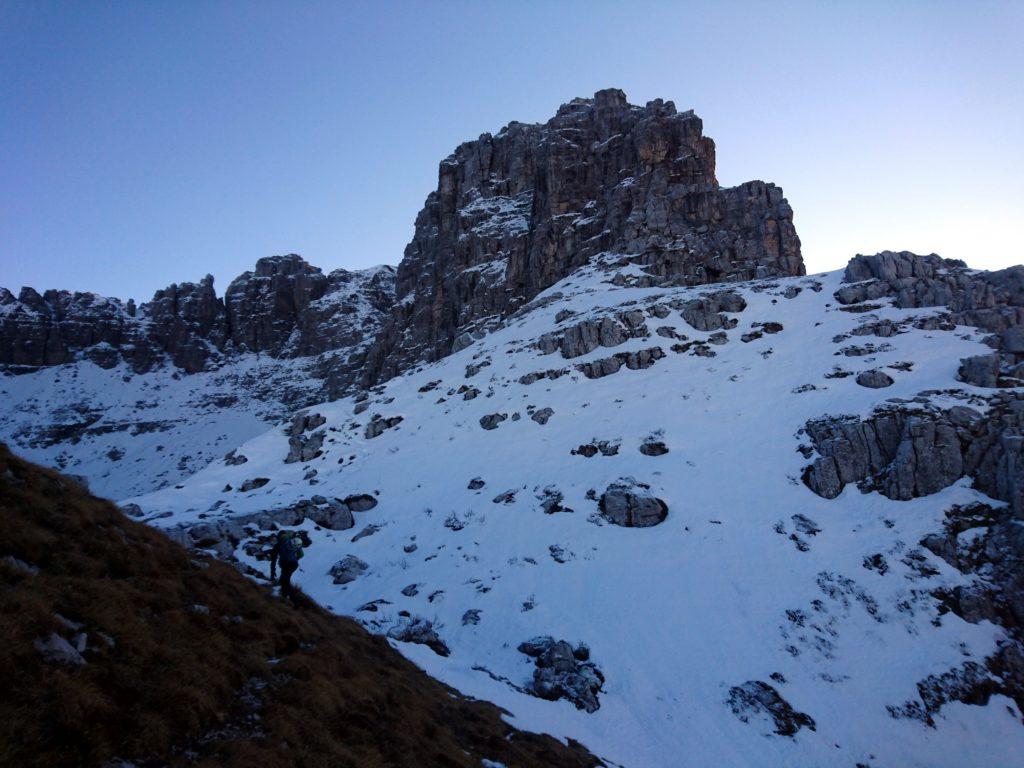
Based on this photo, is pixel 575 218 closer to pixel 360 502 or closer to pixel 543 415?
pixel 543 415

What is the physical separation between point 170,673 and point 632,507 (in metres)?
22.5

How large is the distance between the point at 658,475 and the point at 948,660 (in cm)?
1398

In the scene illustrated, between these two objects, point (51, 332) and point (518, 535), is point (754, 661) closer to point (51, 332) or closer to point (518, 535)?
point (518, 535)

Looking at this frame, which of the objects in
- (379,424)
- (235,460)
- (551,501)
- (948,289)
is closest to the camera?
(551,501)

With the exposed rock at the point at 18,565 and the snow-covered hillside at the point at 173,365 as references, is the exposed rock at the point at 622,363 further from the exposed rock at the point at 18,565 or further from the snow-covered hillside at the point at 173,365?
the snow-covered hillside at the point at 173,365

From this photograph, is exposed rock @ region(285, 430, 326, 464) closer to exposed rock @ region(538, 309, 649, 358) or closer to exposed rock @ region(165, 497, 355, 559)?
exposed rock @ region(165, 497, 355, 559)

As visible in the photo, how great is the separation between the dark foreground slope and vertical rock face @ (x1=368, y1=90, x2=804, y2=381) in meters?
64.5

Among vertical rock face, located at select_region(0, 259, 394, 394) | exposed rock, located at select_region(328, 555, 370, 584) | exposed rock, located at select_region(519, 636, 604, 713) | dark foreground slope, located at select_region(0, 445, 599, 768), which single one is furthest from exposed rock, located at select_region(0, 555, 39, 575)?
vertical rock face, located at select_region(0, 259, 394, 394)

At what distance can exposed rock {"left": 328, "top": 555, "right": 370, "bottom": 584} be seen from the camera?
25.6m

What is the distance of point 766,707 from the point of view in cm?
1725

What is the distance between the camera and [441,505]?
32188mm

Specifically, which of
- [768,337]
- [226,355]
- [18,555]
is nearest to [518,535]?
[18,555]

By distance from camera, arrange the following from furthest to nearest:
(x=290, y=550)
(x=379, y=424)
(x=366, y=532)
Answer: (x=379, y=424)
(x=366, y=532)
(x=290, y=550)

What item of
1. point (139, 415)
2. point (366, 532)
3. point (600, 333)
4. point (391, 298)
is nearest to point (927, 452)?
point (600, 333)
